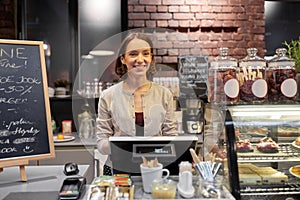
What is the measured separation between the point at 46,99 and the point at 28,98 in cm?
8

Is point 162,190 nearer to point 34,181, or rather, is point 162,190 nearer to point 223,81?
point 34,181

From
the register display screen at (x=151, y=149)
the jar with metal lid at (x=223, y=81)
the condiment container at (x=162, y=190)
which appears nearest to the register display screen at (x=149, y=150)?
the register display screen at (x=151, y=149)

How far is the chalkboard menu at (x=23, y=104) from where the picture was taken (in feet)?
4.78

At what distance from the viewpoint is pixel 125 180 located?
121cm

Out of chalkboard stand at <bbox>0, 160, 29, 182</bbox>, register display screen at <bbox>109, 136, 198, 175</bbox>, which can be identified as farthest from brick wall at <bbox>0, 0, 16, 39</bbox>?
register display screen at <bbox>109, 136, 198, 175</bbox>

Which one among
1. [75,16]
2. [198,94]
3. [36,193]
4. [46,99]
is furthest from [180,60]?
[36,193]

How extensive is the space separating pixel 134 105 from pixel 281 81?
0.81 m

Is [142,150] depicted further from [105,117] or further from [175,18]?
[175,18]

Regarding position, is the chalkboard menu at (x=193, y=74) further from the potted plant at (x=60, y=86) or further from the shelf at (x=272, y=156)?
the shelf at (x=272, y=156)

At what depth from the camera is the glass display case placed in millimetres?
1761

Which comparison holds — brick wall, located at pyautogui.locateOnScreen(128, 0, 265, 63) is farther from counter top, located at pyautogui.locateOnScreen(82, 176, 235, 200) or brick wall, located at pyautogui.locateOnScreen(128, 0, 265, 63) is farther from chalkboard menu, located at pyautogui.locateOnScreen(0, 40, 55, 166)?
counter top, located at pyautogui.locateOnScreen(82, 176, 235, 200)

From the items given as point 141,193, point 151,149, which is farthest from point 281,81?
point 141,193

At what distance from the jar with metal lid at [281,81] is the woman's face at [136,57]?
0.70 m

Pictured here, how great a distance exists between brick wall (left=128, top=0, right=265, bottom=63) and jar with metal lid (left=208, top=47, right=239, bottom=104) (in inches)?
80.9
